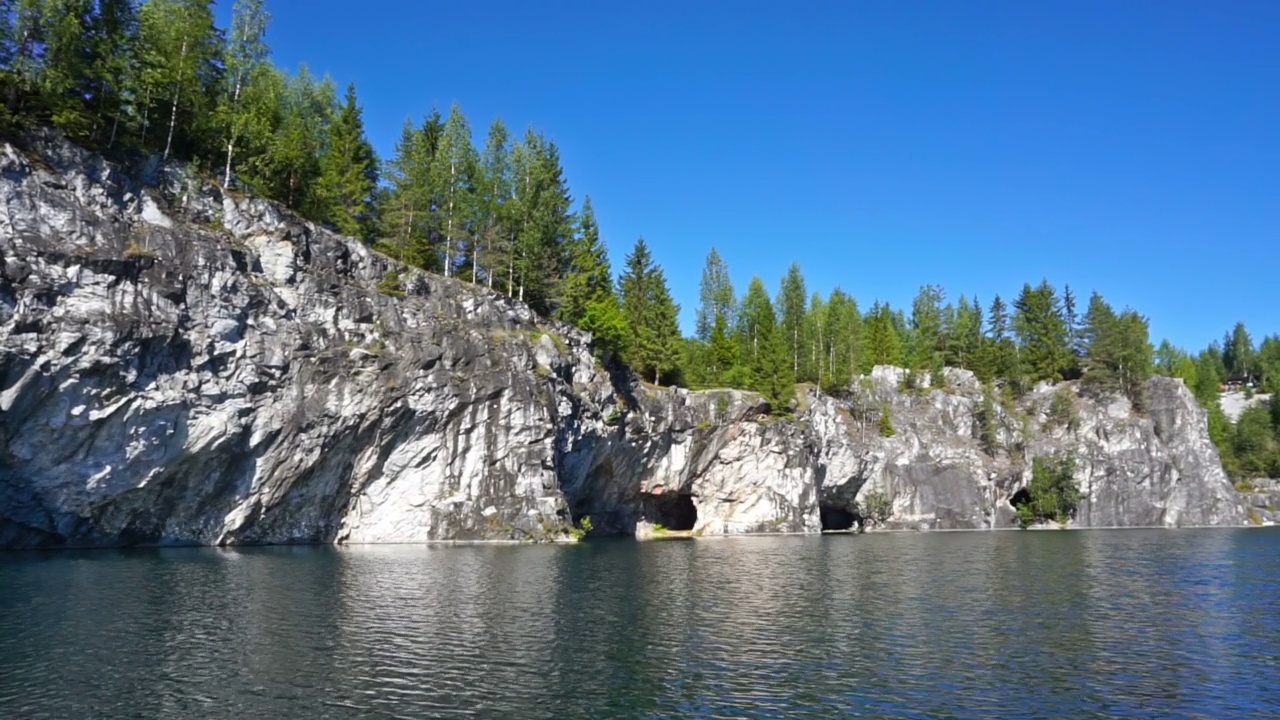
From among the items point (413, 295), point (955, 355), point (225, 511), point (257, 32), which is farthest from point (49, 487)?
point (955, 355)

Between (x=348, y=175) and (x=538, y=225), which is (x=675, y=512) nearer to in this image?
(x=538, y=225)

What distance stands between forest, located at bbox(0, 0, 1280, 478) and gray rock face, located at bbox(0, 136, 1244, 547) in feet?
16.8

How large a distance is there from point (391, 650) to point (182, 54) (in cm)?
5031

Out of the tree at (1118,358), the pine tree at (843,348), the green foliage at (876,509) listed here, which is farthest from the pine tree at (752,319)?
the tree at (1118,358)

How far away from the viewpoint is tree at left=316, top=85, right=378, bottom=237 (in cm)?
6869

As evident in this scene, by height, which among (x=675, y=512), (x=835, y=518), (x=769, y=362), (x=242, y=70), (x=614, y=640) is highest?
(x=242, y=70)

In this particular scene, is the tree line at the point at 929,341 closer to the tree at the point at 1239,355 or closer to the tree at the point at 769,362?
the tree at the point at 769,362

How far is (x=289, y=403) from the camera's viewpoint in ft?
172

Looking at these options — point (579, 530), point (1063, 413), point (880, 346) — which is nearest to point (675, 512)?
point (579, 530)

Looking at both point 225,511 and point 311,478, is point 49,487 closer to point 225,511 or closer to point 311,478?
point 225,511

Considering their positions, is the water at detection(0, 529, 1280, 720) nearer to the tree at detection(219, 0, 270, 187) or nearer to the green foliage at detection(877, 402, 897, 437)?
the tree at detection(219, 0, 270, 187)

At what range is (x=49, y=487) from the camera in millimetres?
44500

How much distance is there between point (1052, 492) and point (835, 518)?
26340mm

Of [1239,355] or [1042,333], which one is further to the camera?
[1239,355]
